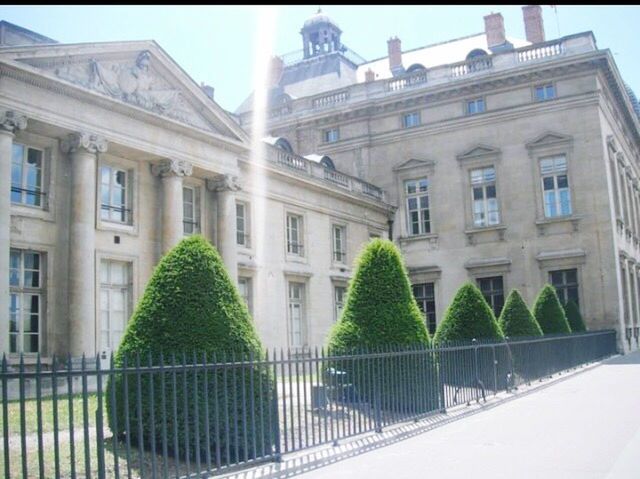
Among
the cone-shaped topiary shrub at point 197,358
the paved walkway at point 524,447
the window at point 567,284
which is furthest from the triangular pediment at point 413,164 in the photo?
the cone-shaped topiary shrub at point 197,358

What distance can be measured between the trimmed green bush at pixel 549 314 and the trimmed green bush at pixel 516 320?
3.03m

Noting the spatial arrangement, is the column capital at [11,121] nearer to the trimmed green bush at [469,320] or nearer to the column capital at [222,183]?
the column capital at [222,183]

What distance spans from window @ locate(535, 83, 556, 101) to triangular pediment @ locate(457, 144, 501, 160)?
2.97m

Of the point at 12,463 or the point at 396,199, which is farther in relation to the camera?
the point at 396,199

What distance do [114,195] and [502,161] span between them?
1919 centimetres

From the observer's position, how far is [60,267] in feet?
55.1

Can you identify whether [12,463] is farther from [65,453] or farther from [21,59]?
[21,59]

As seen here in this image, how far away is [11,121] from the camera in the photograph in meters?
15.2

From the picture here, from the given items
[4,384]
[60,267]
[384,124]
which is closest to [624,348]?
[384,124]

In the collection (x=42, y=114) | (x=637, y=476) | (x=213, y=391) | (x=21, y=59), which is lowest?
(x=637, y=476)

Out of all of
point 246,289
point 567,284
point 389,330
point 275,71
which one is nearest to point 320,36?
point 275,71

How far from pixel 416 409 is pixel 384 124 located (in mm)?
24448

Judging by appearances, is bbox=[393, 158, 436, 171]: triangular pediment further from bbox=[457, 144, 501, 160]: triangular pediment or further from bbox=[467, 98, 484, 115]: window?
bbox=[467, 98, 484, 115]: window

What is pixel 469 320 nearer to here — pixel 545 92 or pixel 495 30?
pixel 545 92
